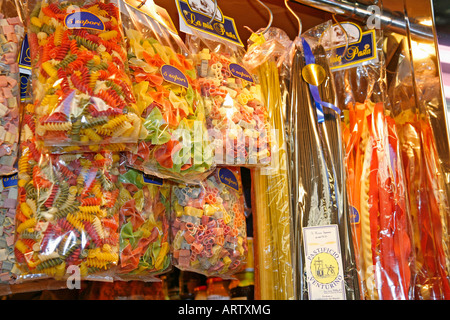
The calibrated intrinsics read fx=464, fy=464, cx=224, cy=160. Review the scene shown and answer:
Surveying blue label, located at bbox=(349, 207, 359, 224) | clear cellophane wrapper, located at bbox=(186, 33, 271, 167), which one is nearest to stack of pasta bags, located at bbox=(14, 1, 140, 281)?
clear cellophane wrapper, located at bbox=(186, 33, 271, 167)

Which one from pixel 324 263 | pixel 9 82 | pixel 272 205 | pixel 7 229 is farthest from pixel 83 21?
pixel 324 263

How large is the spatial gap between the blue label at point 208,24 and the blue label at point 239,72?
110 millimetres

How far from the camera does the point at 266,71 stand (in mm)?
1424

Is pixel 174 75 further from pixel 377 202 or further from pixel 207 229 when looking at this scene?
pixel 377 202

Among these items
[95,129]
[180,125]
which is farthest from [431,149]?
[95,129]

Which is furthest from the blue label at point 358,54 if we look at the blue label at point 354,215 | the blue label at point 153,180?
the blue label at point 153,180

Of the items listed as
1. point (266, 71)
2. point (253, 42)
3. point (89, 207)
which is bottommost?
point (89, 207)

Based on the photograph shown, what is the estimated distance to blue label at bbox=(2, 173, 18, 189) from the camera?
1.13 meters

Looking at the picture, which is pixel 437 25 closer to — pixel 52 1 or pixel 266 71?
pixel 266 71

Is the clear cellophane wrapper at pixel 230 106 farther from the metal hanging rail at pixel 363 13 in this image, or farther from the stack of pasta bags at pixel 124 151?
the metal hanging rail at pixel 363 13

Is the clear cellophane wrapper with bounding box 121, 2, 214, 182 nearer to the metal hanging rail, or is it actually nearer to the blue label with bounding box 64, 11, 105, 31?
the blue label with bounding box 64, 11, 105, 31

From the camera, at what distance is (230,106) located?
49.2 inches
